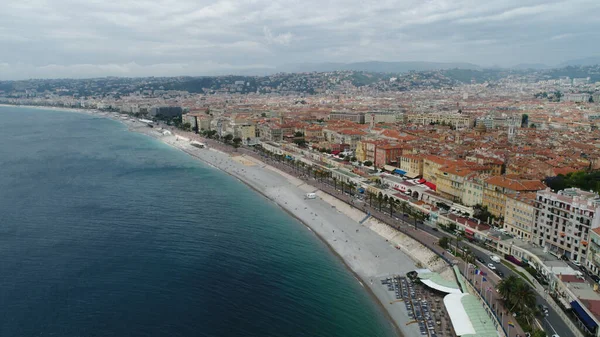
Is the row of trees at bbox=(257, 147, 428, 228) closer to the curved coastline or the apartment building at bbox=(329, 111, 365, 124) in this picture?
the curved coastline

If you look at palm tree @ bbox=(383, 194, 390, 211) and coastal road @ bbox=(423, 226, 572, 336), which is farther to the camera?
palm tree @ bbox=(383, 194, 390, 211)

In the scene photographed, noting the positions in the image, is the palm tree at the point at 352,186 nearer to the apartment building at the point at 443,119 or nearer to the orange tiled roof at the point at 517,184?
the orange tiled roof at the point at 517,184

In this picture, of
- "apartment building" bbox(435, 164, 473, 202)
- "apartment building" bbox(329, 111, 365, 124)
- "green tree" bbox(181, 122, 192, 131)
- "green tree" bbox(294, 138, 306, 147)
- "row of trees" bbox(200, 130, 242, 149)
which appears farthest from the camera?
"apartment building" bbox(329, 111, 365, 124)

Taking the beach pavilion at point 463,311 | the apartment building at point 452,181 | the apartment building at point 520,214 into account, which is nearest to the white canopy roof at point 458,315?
the beach pavilion at point 463,311

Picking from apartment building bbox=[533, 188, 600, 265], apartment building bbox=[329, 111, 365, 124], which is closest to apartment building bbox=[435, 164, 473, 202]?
apartment building bbox=[533, 188, 600, 265]

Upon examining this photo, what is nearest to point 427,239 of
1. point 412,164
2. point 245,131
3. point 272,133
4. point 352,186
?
point 352,186

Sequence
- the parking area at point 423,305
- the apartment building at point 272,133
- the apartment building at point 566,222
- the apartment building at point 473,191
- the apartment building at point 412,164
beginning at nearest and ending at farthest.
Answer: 1. the parking area at point 423,305
2. the apartment building at point 566,222
3. the apartment building at point 473,191
4. the apartment building at point 412,164
5. the apartment building at point 272,133

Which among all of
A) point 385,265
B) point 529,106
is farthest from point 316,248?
point 529,106
